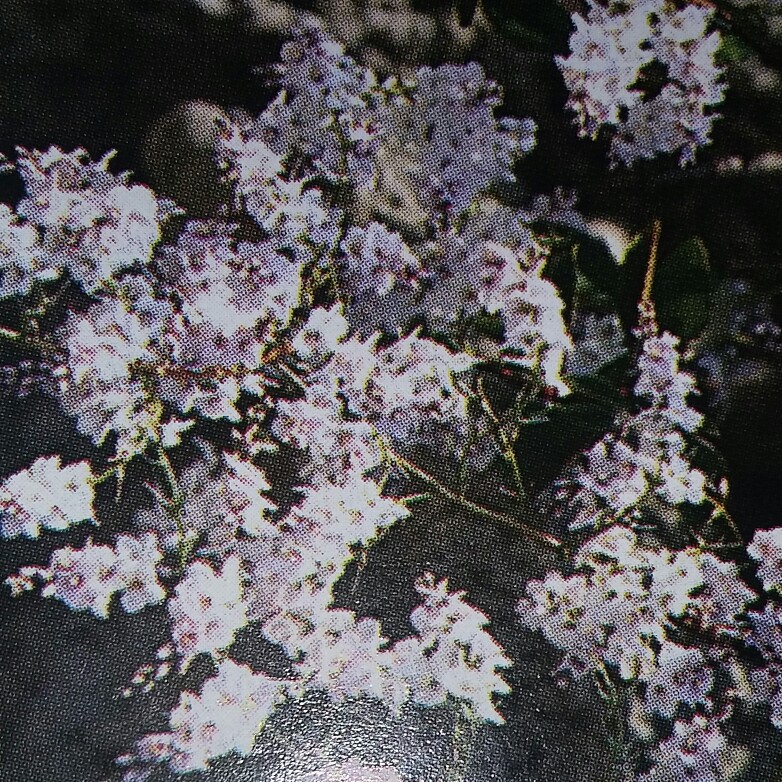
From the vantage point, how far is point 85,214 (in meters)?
0.70

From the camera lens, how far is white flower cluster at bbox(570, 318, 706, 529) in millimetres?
726

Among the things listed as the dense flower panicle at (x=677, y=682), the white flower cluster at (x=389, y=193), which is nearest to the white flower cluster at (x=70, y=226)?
the white flower cluster at (x=389, y=193)

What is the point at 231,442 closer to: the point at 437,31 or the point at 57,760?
the point at 57,760

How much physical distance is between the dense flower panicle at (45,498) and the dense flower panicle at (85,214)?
0.54ft

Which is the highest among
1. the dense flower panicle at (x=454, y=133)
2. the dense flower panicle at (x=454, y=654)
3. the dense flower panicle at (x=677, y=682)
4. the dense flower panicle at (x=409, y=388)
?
the dense flower panicle at (x=454, y=133)

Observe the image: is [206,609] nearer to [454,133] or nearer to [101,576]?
[101,576]

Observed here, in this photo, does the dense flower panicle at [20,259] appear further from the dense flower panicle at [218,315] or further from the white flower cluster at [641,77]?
the white flower cluster at [641,77]

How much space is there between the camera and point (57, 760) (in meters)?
0.69

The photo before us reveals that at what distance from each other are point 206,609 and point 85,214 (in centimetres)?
37

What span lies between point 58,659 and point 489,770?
40 cm

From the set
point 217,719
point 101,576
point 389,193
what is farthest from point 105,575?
point 389,193

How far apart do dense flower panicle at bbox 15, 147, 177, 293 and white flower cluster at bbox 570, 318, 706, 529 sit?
460 millimetres

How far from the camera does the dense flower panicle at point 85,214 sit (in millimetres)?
696

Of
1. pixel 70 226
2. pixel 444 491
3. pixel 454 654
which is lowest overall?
Result: pixel 454 654
